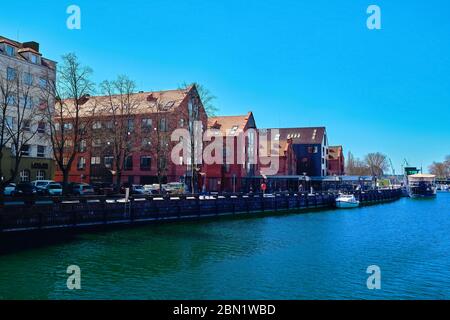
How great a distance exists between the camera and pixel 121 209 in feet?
125

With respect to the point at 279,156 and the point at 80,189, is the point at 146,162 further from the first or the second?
the point at 279,156

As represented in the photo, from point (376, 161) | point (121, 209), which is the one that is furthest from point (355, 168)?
point (121, 209)

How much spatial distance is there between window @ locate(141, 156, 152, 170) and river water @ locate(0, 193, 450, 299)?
34.4m

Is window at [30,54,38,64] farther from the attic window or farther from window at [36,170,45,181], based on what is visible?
the attic window

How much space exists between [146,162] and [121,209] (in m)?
32.7

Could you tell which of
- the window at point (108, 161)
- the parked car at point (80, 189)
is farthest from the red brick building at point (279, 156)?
the parked car at point (80, 189)

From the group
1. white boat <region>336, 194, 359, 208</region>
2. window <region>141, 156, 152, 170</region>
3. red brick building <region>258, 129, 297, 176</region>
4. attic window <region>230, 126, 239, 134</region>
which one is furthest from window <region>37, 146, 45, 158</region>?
white boat <region>336, 194, 359, 208</region>

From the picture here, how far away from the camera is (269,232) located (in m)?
37.5

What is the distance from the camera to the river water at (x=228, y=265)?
699 inches

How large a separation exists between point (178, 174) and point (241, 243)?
3996 cm

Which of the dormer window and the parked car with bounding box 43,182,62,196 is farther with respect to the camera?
the dormer window

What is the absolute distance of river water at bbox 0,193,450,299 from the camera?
1777 centimetres

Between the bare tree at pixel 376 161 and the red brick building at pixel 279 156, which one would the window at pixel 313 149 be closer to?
the red brick building at pixel 279 156
